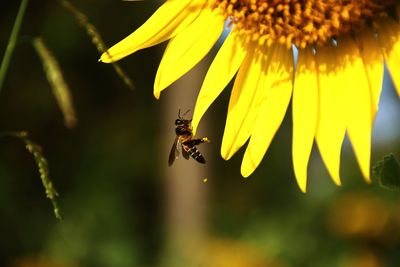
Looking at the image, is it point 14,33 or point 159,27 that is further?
point 159,27

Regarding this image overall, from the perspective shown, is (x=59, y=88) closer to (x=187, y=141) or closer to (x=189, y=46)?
(x=189, y=46)

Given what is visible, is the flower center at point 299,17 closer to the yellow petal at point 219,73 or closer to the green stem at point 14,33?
the yellow petal at point 219,73

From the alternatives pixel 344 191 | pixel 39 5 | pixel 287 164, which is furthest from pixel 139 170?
pixel 344 191

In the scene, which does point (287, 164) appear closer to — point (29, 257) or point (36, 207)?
point (36, 207)

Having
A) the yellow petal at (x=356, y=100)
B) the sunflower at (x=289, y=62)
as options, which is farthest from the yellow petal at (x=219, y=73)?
the yellow petal at (x=356, y=100)

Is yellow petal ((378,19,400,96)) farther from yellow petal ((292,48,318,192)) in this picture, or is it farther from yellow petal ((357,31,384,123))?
yellow petal ((292,48,318,192))

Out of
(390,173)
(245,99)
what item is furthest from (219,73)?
(390,173)

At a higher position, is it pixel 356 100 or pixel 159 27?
pixel 159 27
